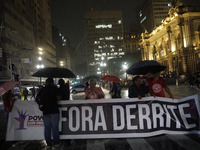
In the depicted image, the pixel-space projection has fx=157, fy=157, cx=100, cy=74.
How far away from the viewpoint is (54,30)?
131500 mm

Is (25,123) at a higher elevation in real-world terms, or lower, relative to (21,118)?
lower

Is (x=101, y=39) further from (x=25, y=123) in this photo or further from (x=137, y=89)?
(x=25, y=123)

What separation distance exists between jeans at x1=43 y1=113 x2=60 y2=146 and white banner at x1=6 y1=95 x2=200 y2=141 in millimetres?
348

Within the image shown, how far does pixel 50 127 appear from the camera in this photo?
15.0 ft

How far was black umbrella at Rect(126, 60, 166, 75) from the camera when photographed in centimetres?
567

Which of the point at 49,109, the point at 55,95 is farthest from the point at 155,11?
the point at 49,109

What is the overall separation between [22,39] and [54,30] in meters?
84.1

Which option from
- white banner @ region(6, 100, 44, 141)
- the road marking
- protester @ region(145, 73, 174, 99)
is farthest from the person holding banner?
the road marking

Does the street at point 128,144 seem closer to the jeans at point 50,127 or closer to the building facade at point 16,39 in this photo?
the jeans at point 50,127

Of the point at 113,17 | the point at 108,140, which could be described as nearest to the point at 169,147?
the point at 108,140

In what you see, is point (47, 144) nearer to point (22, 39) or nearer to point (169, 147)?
point (169, 147)

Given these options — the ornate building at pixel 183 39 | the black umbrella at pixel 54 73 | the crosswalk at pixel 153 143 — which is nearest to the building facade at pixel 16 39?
the black umbrella at pixel 54 73

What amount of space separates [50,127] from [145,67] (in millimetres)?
4019

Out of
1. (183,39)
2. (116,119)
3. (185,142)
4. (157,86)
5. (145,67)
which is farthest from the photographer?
(183,39)
